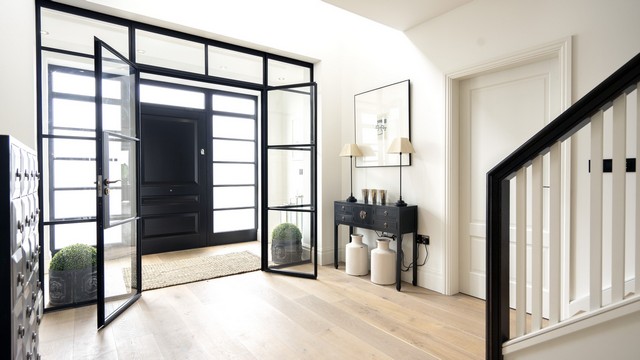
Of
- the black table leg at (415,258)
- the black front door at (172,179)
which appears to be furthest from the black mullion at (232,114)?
the black table leg at (415,258)

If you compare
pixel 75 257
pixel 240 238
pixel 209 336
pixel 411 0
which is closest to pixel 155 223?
pixel 240 238

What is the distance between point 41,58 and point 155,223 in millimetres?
2587

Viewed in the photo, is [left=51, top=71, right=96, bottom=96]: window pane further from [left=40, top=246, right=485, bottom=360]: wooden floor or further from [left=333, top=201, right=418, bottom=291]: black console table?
[left=333, top=201, right=418, bottom=291]: black console table

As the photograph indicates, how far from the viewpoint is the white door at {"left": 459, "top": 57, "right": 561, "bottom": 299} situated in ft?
8.49

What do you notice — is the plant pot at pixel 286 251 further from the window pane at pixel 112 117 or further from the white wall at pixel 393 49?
the window pane at pixel 112 117

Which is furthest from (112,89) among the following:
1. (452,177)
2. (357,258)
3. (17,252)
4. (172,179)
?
(452,177)

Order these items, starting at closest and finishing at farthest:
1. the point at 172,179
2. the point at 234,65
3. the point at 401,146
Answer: the point at 401,146 < the point at 234,65 < the point at 172,179

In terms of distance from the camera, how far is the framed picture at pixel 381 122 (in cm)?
352

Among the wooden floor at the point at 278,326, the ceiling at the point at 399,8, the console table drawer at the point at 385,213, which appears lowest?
the wooden floor at the point at 278,326

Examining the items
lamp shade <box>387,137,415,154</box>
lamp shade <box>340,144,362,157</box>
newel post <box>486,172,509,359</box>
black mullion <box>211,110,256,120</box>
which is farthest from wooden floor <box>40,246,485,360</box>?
black mullion <box>211,110,256,120</box>

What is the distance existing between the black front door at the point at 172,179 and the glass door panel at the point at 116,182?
68.0 inches

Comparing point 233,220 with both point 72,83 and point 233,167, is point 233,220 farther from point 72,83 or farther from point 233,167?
point 72,83

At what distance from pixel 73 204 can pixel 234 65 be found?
213 centimetres

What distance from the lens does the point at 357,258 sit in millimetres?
3748
